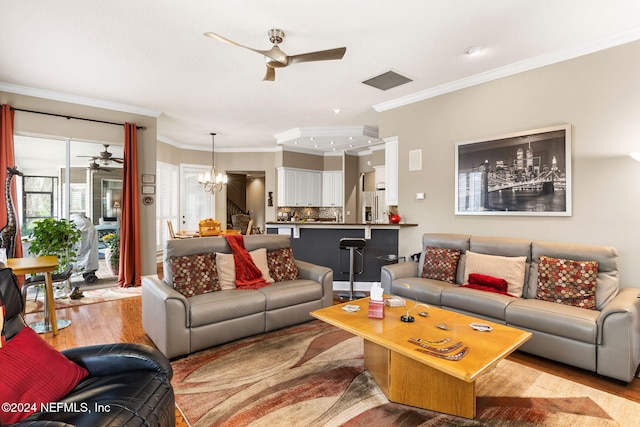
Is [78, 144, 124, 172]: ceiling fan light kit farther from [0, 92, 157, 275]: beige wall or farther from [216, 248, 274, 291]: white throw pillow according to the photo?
[216, 248, 274, 291]: white throw pillow

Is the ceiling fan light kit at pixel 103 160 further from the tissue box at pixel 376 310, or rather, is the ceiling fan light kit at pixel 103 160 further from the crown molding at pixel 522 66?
the tissue box at pixel 376 310

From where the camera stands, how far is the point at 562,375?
259 centimetres

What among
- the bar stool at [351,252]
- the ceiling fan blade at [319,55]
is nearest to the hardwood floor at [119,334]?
the bar stool at [351,252]

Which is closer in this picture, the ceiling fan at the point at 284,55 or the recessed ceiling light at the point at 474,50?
the ceiling fan at the point at 284,55

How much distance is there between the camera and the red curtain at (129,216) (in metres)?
5.25

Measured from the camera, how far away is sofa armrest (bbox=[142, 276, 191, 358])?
9.05 ft

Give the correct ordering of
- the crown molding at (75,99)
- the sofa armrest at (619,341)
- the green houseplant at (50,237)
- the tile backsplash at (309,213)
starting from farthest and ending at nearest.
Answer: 1. the tile backsplash at (309,213)
2. the crown molding at (75,99)
3. the green houseplant at (50,237)
4. the sofa armrest at (619,341)

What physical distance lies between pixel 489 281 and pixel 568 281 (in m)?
0.67

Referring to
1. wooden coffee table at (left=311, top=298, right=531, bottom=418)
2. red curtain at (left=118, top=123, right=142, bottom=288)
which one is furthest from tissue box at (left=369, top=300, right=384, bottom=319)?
red curtain at (left=118, top=123, right=142, bottom=288)

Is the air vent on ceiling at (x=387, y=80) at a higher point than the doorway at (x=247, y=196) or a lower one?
higher

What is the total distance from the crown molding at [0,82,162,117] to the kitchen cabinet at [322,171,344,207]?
446cm

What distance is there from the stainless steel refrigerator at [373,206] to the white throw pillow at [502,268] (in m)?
4.03

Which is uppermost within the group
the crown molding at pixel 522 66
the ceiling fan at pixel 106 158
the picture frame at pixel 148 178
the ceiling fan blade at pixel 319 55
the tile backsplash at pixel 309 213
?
the crown molding at pixel 522 66

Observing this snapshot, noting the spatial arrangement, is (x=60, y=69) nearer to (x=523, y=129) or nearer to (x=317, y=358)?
(x=317, y=358)
